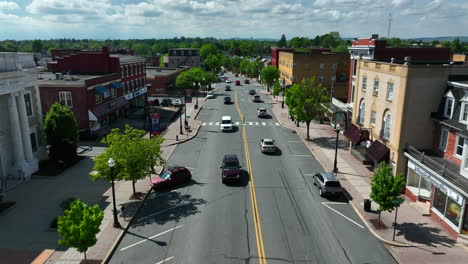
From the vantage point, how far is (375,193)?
72.0 ft

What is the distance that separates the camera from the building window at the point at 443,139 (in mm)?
25925

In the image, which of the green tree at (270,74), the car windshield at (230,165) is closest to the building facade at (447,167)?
the car windshield at (230,165)

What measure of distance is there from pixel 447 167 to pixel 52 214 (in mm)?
28096

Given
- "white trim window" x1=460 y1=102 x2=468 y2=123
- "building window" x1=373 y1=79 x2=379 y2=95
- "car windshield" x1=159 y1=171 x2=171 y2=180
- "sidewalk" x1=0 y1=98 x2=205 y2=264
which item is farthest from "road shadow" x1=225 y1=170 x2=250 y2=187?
"white trim window" x1=460 y1=102 x2=468 y2=123

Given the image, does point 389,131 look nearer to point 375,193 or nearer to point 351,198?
point 351,198

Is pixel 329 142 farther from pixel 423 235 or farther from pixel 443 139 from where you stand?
pixel 423 235

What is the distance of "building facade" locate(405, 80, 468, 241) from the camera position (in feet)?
69.8

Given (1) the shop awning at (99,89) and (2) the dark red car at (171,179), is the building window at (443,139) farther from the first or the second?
(1) the shop awning at (99,89)

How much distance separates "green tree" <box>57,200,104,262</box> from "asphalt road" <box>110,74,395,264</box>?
2.93m

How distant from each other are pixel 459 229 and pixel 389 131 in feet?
35.2

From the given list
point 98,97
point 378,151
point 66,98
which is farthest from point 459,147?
point 66,98

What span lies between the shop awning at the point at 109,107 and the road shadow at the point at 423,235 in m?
39.1

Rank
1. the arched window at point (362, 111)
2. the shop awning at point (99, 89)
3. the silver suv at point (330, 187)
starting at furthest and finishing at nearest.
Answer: the shop awning at point (99, 89), the arched window at point (362, 111), the silver suv at point (330, 187)

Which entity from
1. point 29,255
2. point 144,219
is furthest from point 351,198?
point 29,255
